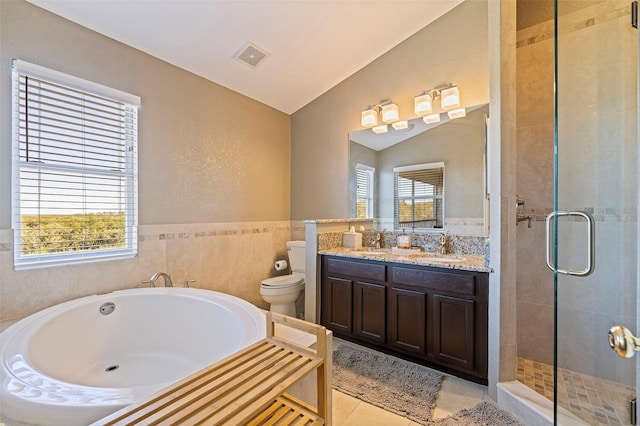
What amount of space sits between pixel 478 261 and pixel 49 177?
2.99 m

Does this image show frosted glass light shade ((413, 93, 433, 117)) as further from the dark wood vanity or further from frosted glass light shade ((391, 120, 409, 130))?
the dark wood vanity

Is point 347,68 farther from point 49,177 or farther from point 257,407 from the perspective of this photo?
point 257,407

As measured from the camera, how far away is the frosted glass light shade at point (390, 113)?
2.79 meters

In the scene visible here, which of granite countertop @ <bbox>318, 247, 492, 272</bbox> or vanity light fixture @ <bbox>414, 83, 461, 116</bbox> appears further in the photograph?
vanity light fixture @ <bbox>414, 83, 461, 116</bbox>

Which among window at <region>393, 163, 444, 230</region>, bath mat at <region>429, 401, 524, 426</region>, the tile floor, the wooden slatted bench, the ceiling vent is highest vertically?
the ceiling vent

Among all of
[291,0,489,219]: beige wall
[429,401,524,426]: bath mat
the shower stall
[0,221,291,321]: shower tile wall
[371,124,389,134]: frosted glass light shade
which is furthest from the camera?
[371,124,389,134]: frosted glass light shade

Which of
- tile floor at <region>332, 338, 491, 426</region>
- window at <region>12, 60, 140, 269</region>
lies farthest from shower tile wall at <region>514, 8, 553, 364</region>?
window at <region>12, 60, 140, 269</region>

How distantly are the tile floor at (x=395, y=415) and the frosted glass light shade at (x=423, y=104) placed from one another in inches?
85.2

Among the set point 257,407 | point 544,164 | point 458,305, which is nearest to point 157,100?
point 257,407

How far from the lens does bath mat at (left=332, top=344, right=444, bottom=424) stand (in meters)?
1.74

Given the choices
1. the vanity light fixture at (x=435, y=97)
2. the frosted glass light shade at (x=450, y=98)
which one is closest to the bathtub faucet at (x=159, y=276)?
the vanity light fixture at (x=435, y=97)

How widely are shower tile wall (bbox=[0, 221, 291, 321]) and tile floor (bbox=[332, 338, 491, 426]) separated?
1532mm

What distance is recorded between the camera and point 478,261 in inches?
84.1

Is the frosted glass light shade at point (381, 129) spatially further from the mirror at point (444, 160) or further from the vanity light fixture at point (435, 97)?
the vanity light fixture at point (435, 97)
